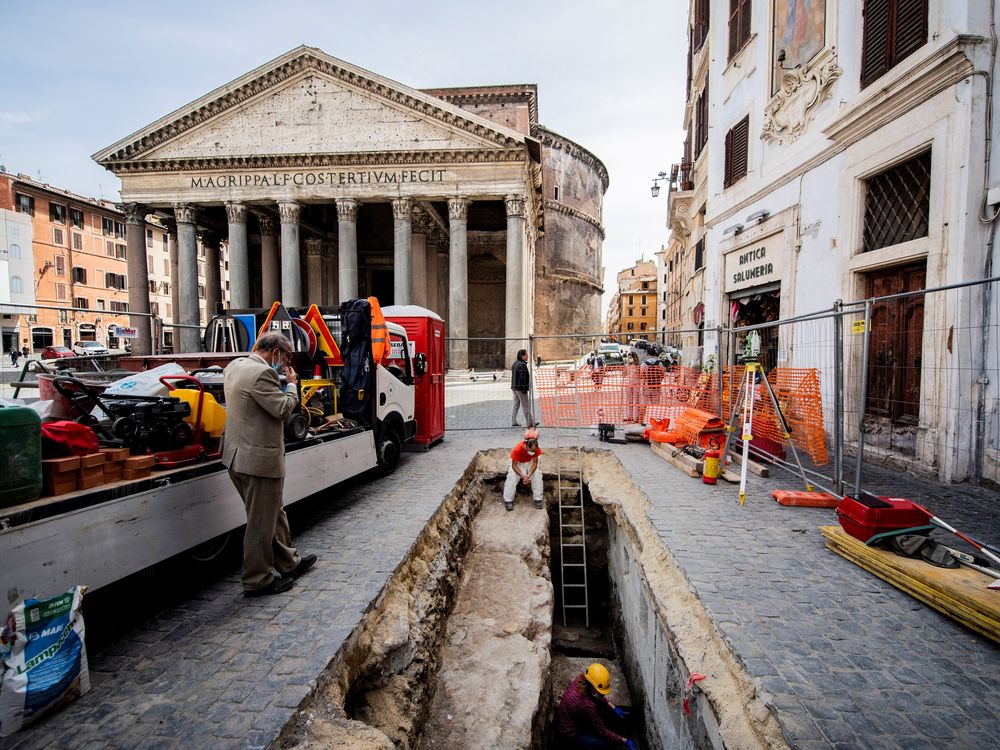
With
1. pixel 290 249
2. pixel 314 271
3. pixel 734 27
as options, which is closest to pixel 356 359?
pixel 734 27

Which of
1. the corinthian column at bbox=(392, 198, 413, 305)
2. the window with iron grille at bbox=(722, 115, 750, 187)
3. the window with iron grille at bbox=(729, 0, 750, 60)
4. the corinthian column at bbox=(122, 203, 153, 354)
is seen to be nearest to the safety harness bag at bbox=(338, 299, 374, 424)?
the window with iron grille at bbox=(722, 115, 750, 187)

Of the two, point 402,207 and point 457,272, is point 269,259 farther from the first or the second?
point 457,272

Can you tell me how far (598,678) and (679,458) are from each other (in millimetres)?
4122

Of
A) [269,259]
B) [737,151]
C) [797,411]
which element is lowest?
[797,411]

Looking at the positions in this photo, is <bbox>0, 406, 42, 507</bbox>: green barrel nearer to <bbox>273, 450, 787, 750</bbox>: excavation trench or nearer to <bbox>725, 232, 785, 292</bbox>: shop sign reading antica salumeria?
<bbox>273, 450, 787, 750</bbox>: excavation trench

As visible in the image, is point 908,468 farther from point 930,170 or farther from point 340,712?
point 340,712

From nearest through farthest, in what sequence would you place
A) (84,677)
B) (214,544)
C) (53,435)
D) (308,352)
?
(84,677) → (53,435) → (214,544) → (308,352)

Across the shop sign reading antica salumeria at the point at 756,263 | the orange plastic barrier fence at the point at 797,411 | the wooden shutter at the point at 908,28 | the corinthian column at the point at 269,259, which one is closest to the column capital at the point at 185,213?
the corinthian column at the point at 269,259

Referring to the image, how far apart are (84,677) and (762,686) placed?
3.61m

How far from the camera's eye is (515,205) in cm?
2262

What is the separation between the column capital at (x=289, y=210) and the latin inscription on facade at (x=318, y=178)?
84cm

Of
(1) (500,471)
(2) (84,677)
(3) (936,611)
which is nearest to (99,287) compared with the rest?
(1) (500,471)

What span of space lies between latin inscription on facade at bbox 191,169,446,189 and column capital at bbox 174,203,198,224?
3.50 feet

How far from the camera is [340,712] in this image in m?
2.63
